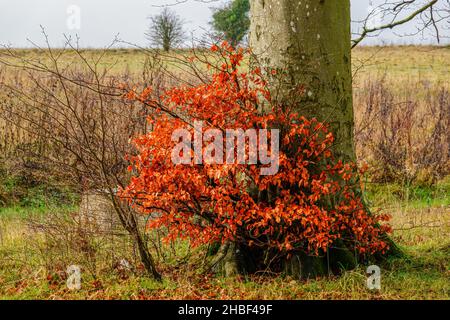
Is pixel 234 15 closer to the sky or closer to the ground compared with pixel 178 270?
closer to the sky

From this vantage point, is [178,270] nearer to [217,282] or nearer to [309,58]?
[217,282]

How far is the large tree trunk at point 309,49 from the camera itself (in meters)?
5.48

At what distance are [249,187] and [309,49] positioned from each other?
143 cm

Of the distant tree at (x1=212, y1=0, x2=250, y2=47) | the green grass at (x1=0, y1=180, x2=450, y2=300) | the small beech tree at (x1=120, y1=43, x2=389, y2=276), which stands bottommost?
the green grass at (x1=0, y1=180, x2=450, y2=300)

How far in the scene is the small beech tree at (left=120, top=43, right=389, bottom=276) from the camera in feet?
16.1

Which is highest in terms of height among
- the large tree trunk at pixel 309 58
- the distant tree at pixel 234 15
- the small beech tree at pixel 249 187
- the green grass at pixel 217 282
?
the distant tree at pixel 234 15

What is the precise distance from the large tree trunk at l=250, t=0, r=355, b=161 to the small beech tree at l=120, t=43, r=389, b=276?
0.15 m

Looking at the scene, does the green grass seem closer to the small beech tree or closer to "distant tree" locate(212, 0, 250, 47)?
the small beech tree

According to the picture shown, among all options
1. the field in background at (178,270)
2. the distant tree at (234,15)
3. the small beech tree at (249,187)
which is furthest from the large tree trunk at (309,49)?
the distant tree at (234,15)

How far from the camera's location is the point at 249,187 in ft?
18.1

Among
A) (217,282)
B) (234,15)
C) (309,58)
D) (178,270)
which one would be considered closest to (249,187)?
(217,282)

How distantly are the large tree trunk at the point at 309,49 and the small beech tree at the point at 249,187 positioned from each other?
0.15 m

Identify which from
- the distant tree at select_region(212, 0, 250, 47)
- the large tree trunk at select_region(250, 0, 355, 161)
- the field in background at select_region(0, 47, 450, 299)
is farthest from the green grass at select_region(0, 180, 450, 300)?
the distant tree at select_region(212, 0, 250, 47)

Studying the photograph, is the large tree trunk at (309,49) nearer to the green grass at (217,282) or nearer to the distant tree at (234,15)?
the green grass at (217,282)
